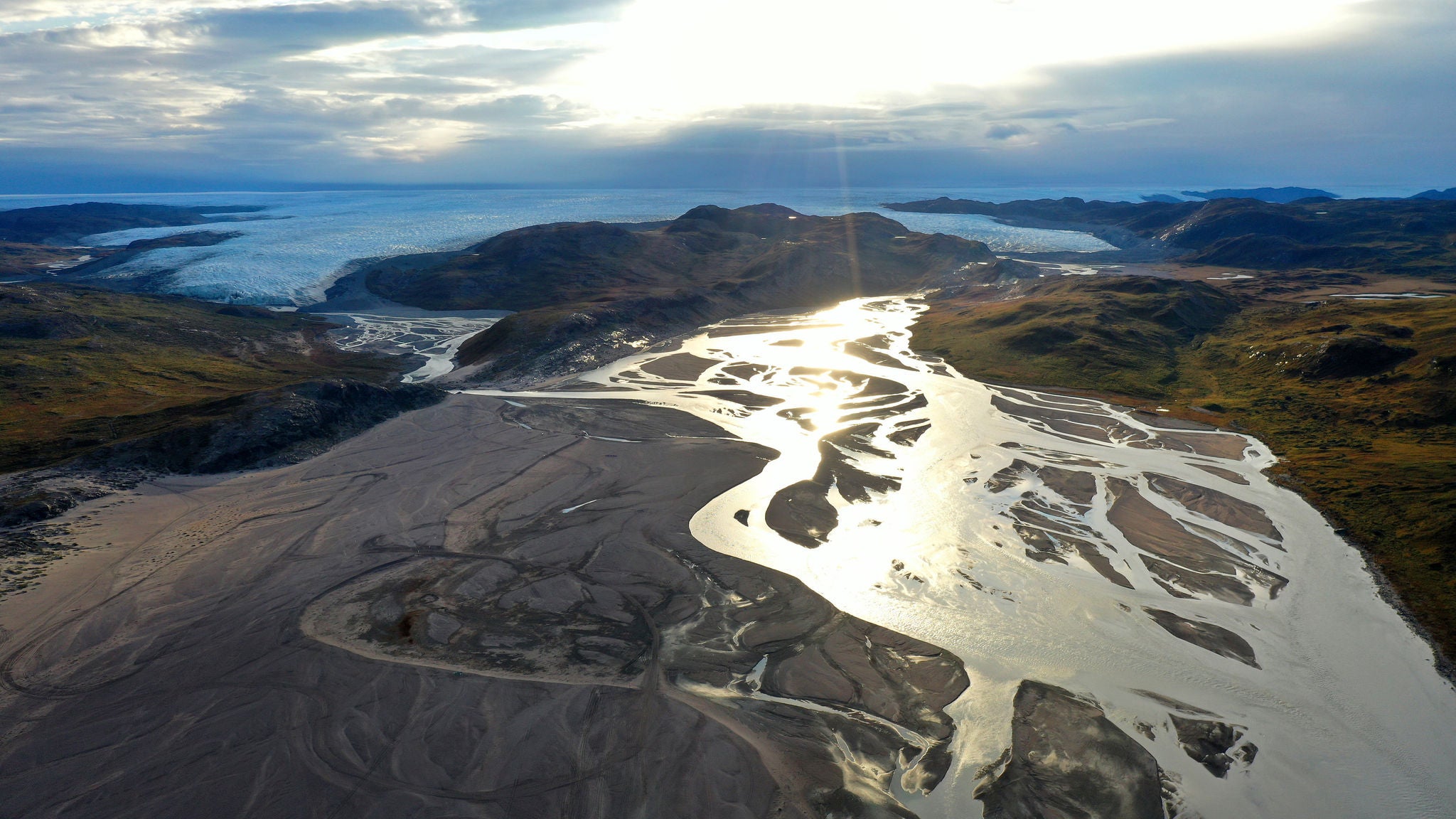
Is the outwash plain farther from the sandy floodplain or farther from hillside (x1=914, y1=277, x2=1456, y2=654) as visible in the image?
hillside (x1=914, y1=277, x2=1456, y2=654)

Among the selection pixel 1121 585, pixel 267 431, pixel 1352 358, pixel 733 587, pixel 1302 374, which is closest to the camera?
pixel 733 587

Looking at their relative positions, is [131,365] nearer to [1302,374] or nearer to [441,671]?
[441,671]

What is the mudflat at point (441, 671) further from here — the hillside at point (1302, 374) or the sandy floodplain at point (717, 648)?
the hillside at point (1302, 374)

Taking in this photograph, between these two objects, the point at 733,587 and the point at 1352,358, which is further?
the point at 1352,358

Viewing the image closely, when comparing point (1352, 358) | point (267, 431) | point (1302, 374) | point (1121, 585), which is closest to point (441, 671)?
point (1121, 585)

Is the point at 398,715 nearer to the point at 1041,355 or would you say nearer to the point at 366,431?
the point at 366,431

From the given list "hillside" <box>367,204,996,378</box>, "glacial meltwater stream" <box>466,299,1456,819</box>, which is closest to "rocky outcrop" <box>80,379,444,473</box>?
"hillside" <box>367,204,996,378</box>

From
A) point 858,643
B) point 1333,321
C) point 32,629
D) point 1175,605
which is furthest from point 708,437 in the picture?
point 1333,321
